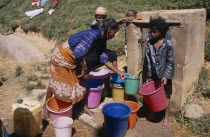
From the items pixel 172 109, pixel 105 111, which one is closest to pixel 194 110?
pixel 172 109

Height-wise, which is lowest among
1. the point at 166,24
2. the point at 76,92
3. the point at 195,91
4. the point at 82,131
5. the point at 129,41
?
the point at 82,131

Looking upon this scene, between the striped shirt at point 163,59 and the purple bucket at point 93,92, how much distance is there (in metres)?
1.12

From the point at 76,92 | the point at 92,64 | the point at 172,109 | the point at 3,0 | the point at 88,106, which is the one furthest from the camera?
the point at 3,0

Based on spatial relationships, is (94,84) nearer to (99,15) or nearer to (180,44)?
(99,15)

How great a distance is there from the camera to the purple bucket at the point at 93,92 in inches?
159

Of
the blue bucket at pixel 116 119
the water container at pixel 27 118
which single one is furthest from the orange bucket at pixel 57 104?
the blue bucket at pixel 116 119

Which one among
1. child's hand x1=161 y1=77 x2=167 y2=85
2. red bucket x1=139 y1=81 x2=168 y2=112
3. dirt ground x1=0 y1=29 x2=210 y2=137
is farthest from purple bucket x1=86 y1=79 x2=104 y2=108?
child's hand x1=161 y1=77 x2=167 y2=85

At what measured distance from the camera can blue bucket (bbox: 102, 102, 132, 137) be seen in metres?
3.20

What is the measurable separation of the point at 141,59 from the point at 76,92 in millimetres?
1415

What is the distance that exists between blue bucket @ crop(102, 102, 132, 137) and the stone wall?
97 cm

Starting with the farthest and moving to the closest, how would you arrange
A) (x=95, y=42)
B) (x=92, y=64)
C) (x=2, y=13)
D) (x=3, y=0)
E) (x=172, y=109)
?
(x=3, y=0) < (x=2, y=13) < (x=92, y=64) < (x=172, y=109) < (x=95, y=42)

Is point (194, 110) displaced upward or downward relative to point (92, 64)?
downward

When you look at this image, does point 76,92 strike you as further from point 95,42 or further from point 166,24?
point 166,24

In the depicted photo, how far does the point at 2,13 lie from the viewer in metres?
15.8
